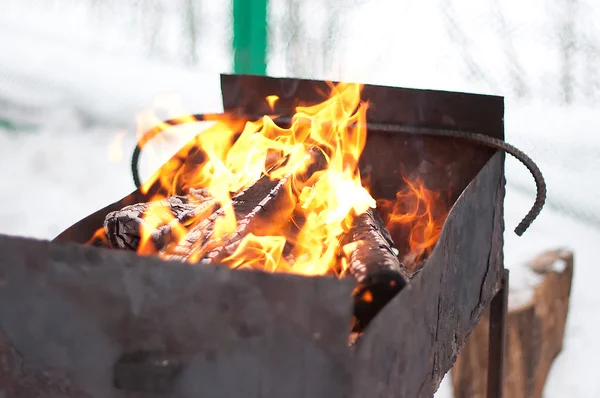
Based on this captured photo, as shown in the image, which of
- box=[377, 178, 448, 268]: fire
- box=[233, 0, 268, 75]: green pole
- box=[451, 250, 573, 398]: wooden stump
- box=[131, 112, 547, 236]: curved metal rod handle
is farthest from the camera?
Result: box=[233, 0, 268, 75]: green pole

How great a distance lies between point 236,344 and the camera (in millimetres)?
864

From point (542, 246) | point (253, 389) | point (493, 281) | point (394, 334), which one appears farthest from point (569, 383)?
point (253, 389)

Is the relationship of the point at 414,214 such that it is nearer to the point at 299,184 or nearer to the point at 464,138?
the point at 464,138

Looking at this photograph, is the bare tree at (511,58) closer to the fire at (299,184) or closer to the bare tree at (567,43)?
the bare tree at (567,43)

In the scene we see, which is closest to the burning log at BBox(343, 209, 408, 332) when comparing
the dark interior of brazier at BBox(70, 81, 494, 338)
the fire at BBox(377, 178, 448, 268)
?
the dark interior of brazier at BBox(70, 81, 494, 338)

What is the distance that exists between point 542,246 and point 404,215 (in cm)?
130

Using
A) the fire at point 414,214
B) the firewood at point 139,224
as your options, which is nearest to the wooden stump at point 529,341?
the fire at point 414,214

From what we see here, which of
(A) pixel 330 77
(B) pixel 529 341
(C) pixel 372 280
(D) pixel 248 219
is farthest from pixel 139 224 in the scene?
(A) pixel 330 77

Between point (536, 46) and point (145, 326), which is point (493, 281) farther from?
point (536, 46)

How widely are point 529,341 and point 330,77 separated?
1.43 m

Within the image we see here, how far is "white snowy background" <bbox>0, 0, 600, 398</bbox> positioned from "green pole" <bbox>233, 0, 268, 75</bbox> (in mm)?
250

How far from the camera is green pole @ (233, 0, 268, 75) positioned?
2.85 meters

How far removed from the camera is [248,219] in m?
1.34

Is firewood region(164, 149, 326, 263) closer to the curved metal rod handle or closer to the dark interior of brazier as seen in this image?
the dark interior of brazier
